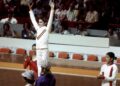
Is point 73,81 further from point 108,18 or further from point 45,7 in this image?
point 45,7

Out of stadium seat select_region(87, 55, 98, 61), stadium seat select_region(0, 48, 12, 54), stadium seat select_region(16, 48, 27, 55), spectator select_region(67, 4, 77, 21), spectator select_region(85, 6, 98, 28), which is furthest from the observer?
spectator select_region(67, 4, 77, 21)

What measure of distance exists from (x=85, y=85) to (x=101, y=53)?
3072 mm

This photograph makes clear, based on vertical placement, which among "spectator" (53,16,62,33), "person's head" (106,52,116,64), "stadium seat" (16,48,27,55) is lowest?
"stadium seat" (16,48,27,55)

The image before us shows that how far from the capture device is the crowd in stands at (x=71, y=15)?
14101 millimetres

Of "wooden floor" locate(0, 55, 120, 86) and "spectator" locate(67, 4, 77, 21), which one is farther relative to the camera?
"spectator" locate(67, 4, 77, 21)

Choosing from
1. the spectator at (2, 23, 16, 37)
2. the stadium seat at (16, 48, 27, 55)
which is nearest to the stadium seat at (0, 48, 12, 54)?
the stadium seat at (16, 48, 27, 55)

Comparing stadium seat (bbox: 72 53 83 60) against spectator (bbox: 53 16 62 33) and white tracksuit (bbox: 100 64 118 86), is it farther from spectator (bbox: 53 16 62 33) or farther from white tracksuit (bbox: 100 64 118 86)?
white tracksuit (bbox: 100 64 118 86)

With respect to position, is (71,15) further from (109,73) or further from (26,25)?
(109,73)

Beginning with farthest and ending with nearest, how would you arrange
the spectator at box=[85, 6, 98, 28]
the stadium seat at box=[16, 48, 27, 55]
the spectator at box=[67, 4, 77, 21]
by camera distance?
the spectator at box=[67, 4, 77, 21]
the spectator at box=[85, 6, 98, 28]
the stadium seat at box=[16, 48, 27, 55]

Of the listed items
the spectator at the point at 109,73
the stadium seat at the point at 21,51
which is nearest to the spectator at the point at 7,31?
the stadium seat at the point at 21,51

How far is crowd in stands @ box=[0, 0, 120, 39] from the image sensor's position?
555 inches

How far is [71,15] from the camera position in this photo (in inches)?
580

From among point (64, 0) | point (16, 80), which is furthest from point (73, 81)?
point (64, 0)

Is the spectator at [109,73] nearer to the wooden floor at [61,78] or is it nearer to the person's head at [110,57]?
the person's head at [110,57]
